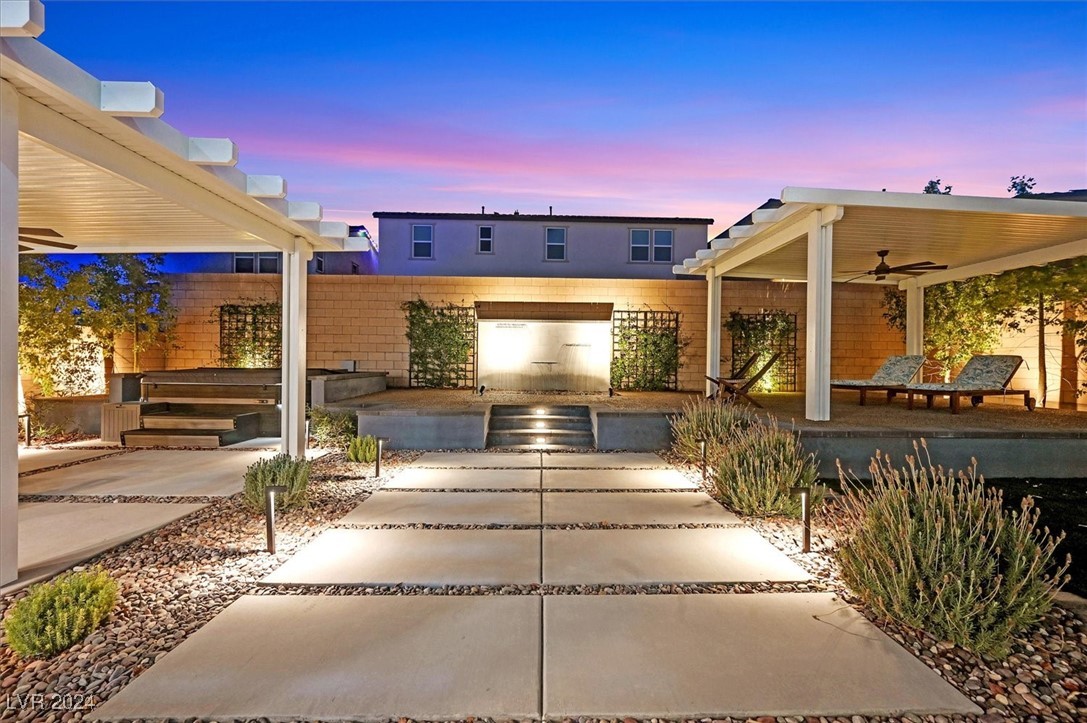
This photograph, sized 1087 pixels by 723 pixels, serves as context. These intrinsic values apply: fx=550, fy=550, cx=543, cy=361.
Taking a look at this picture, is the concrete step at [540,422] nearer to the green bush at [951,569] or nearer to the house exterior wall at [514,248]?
the green bush at [951,569]

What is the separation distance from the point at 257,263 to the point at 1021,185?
2305 cm

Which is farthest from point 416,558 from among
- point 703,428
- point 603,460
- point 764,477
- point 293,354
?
point 703,428

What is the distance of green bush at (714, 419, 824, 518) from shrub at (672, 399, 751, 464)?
989 millimetres

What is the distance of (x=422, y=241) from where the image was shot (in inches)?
622

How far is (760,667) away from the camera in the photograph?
8.02ft

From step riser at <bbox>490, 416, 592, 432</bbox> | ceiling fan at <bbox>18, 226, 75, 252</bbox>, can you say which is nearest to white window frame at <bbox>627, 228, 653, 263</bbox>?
step riser at <bbox>490, 416, 592, 432</bbox>

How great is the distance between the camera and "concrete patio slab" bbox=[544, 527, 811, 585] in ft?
11.4

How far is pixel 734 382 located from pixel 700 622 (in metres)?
6.70

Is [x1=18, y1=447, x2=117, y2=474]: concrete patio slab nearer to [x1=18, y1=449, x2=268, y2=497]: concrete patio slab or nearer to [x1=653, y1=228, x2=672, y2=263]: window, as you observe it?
[x1=18, y1=449, x2=268, y2=497]: concrete patio slab

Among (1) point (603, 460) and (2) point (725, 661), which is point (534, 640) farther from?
(1) point (603, 460)

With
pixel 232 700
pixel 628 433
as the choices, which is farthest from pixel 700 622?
pixel 628 433

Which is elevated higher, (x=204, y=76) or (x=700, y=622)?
(x=204, y=76)

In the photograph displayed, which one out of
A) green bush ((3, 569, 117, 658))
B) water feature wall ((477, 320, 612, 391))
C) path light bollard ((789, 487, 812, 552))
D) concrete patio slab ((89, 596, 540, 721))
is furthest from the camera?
water feature wall ((477, 320, 612, 391))

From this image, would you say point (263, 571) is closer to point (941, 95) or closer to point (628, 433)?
point (628, 433)
